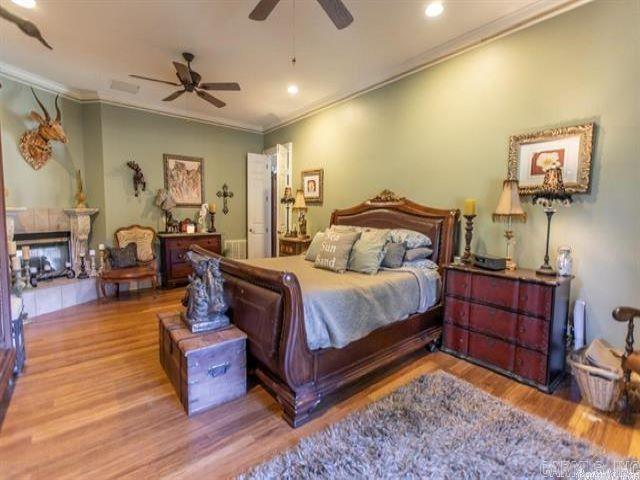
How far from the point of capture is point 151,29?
2.95 meters

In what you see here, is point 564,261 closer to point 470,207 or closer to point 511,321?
point 511,321

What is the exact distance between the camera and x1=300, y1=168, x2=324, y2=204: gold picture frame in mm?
5005

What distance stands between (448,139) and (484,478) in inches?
116

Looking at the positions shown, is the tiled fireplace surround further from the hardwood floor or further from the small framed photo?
the small framed photo

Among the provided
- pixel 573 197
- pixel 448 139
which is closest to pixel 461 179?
pixel 448 139

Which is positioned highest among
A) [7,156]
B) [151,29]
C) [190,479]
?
[151,29]

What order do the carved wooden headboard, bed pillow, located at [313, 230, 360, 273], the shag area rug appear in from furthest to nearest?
the carved wooden headboard < bed pillow, located at [313, 230, 360, 273] < the shag area rug

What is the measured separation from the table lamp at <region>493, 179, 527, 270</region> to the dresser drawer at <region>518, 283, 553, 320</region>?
0.39 metres

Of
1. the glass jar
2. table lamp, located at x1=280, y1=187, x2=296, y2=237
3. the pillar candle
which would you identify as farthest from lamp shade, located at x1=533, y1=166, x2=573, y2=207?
table lamp, located at x1=280, y1=187, x2=296, y2=237

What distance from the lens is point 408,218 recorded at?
362 centimetres

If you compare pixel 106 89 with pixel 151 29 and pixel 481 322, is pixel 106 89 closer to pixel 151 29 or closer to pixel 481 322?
pixel 151 29

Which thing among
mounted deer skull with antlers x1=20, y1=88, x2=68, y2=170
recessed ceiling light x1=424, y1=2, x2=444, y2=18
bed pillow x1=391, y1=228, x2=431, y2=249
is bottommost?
bed pillow x1=391, y1=228, x2=431, y2=249

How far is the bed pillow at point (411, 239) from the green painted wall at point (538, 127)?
489 millimetres

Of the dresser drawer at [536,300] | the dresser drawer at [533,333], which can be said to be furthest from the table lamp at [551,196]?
the dresser drawer at [533,333]
